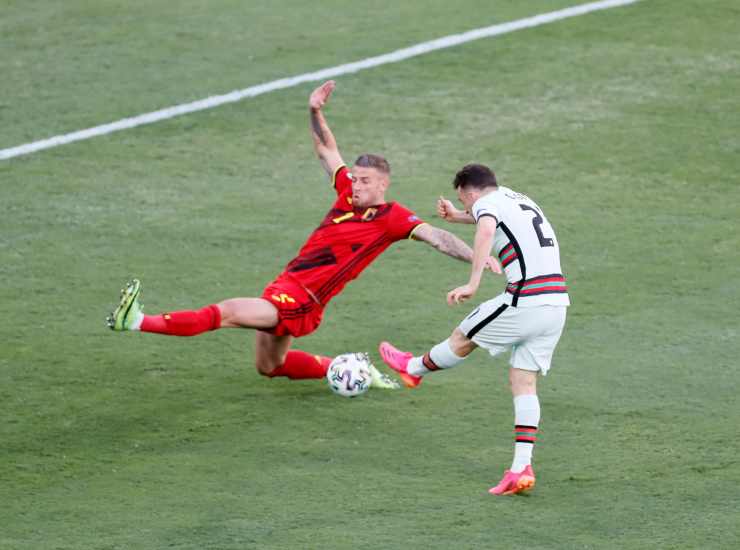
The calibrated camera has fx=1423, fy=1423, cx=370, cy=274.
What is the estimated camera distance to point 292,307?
8969mm

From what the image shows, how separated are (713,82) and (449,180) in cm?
361

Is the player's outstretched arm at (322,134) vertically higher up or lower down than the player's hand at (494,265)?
higher up

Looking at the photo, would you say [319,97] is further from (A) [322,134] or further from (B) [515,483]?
(B) [515,483]

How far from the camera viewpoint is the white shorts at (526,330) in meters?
8.09

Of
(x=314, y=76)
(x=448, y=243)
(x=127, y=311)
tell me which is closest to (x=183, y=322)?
(x=127, y=311)

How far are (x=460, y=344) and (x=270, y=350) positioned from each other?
1.40 m

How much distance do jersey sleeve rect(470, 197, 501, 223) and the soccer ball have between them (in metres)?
1.66

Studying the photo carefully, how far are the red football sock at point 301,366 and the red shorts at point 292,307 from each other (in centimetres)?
42

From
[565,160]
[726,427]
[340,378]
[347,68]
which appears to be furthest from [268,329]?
[347,68]

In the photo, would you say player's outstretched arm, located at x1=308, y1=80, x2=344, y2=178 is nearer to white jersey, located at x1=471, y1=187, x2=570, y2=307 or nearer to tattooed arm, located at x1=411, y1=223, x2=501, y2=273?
tattooed arm, located at x1=411, y1=223, x2=501, y2=273

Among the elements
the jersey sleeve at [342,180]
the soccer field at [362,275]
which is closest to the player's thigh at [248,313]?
the soccer field at [362,275]

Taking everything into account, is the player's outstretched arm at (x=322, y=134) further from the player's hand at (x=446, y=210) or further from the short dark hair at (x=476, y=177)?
the short dark hair at (x=476, y=177)

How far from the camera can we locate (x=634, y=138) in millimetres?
13875

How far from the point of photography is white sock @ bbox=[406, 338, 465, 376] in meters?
8.67
